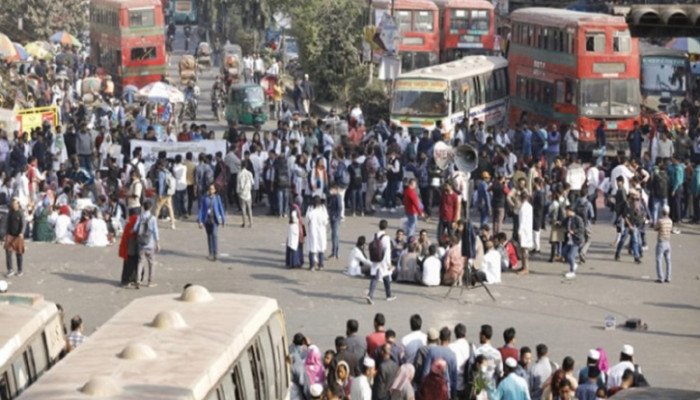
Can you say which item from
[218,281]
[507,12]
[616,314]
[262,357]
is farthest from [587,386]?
[507,12]

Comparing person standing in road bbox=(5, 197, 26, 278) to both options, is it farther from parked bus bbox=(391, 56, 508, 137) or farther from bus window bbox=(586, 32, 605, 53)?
bus window bbox=(586, 32, 605, 53)

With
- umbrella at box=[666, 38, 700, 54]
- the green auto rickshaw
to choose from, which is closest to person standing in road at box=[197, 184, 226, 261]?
the green auto rickshaw

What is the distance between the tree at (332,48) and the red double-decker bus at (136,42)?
22.6 feet

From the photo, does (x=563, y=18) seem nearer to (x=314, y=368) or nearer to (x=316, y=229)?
(x=316, y=229)

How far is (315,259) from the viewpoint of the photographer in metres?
27.6

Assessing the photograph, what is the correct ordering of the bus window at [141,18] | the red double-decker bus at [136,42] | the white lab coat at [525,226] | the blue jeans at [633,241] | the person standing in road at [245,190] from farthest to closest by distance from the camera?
the bus window at [141,18] → the red double-decker bus at [136,42] → the person standing in road at [245,190] → the blue jeans at [633,241] → the white lab coat at [525,226]

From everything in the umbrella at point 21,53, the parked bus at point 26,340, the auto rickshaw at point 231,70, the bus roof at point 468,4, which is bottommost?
the auto rickshaw at point 231,70

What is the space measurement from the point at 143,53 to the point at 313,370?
39466 mm

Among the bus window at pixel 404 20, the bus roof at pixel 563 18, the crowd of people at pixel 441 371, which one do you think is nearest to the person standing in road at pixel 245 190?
the crowd of people at pixel 441 371

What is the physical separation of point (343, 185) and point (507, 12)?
3726 centimetres

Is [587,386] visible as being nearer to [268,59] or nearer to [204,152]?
[204,152]

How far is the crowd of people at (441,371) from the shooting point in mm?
17281

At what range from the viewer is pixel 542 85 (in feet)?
145

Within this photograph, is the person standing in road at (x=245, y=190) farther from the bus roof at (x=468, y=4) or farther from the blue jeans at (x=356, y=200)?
the bus roof at (x=468, y=4)
